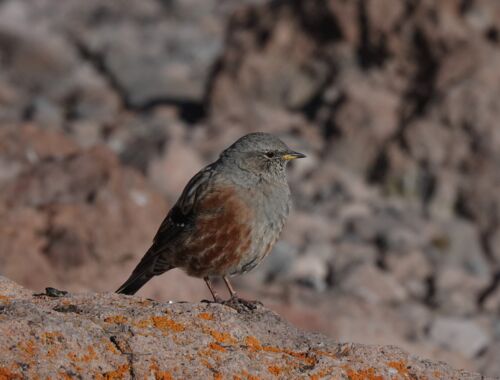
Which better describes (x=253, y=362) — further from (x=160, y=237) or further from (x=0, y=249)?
(x=0, y=249)

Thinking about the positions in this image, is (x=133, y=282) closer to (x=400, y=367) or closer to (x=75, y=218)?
(x=75, y=218)

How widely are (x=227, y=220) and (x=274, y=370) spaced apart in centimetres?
248

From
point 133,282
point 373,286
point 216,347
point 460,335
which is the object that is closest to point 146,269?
point 133,282

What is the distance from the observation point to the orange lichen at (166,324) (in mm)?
4926

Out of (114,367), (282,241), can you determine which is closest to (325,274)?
(282,241)

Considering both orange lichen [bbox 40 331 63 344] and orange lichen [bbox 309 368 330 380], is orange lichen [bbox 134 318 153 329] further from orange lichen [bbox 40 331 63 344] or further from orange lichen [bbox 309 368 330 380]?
orange lichen [bbox 309 368 330 380]

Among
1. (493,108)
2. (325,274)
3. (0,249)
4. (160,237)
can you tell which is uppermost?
(493,108)

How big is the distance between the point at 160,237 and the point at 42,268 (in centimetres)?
182

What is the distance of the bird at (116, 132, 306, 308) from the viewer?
7094mm

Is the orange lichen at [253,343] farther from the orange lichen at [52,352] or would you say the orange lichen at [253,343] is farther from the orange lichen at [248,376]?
the orange lichen at [52,352]

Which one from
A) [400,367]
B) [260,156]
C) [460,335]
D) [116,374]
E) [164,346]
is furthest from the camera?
[460,335]

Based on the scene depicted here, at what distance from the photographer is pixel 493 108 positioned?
1359cm

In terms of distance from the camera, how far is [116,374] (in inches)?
176

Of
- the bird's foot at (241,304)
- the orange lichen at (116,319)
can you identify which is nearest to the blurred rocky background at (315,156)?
the bird's foot at (241,304)
